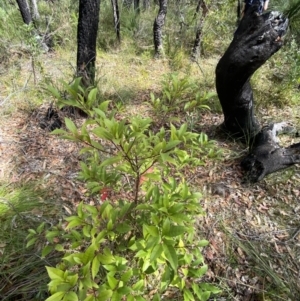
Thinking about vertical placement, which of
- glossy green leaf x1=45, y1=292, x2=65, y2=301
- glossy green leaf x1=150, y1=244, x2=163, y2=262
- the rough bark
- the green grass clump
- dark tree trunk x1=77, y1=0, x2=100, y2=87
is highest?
dark tree trunk x1=77, y1=0, x2=100, y2=87

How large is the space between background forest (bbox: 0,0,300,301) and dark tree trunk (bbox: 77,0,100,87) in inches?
14.8

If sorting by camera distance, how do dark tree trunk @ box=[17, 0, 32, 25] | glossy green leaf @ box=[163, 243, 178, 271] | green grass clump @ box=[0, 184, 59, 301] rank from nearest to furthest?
glossy green leaf @ box=[163, 243, 178, 271] < green grass clump @ box=[0, 184, 59, 301] < dark tree trunk @ box=[17, 0, 32, 25]

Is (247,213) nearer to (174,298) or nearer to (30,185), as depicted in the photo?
(174,298)

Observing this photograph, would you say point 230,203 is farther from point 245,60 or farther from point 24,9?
point 24,9

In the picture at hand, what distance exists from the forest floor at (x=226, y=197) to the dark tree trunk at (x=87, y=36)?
59 cm

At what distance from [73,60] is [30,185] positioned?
2.83m

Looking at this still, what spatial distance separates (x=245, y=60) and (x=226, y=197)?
3.85 feet

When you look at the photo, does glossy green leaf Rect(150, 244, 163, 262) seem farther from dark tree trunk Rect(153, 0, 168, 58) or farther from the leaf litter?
dark tree trunk Rect(153, 0, 168, 58)

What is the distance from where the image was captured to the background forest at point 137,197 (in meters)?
0.95

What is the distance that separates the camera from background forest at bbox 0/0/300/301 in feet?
3.12

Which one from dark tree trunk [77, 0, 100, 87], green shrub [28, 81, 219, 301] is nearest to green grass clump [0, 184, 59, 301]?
green shrub [28, 81, 219, 301]

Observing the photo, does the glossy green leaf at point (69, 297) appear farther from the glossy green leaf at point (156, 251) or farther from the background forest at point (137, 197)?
the glossy green leaf at point (156, 251)

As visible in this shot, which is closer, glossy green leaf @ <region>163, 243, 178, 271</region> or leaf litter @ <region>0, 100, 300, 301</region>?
glossy green leaf @ <region>163, 243, 178, 271</region>

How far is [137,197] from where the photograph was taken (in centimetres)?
142
